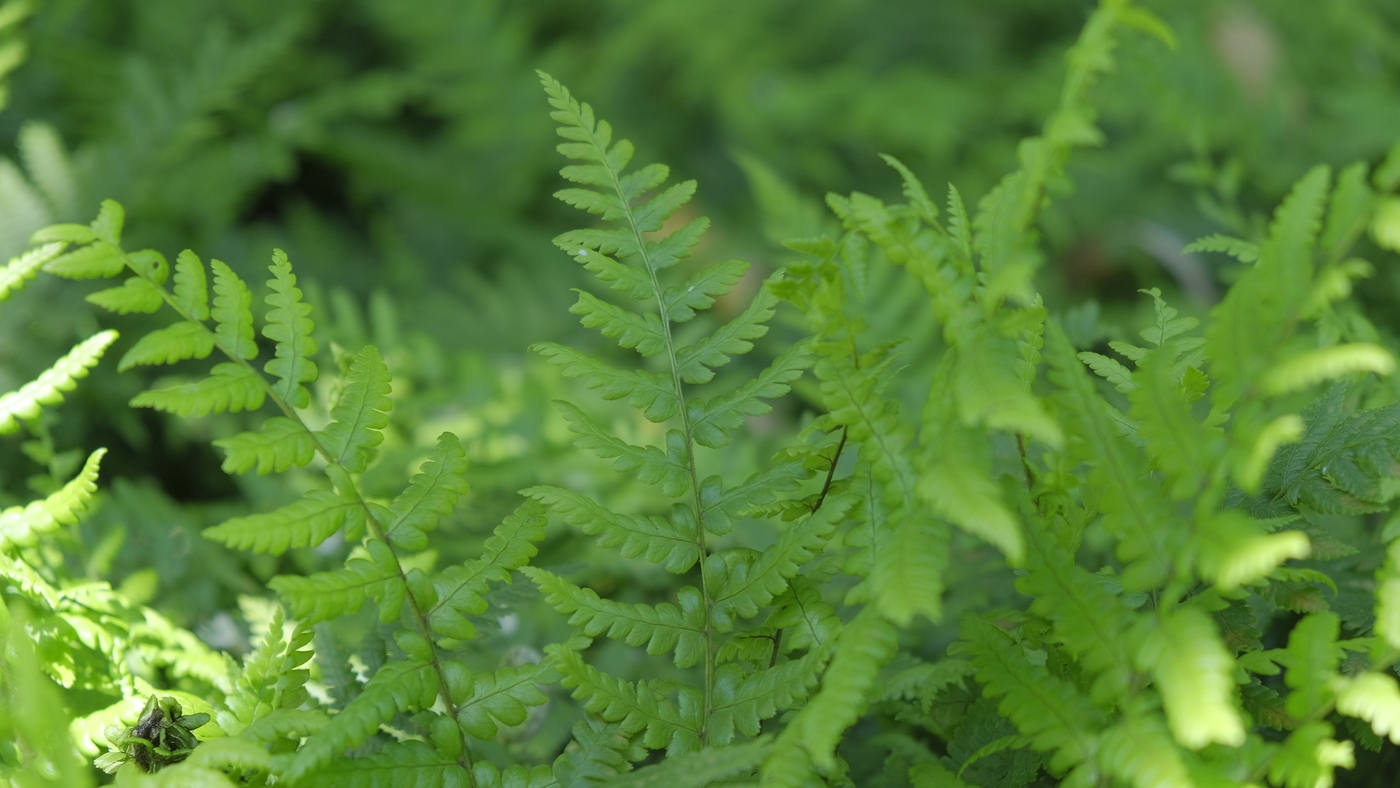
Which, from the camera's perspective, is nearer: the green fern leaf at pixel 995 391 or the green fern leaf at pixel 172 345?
the green fern leaf at pixel 995 391

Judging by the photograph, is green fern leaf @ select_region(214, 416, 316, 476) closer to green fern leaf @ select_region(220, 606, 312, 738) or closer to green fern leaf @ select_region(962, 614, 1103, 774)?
green fern leaf @ select_region(220, 606, 312, 738)

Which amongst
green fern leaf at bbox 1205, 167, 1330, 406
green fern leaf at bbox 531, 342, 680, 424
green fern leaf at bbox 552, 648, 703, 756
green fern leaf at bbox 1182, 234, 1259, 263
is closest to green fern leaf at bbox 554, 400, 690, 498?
green fern leaf at bbox 531, 342, 680, 424

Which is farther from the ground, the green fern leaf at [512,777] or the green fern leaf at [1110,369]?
the green fern leaf at [1110,369]

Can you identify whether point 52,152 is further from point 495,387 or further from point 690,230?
point 690,230

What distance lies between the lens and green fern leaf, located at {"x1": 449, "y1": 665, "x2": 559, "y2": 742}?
0.59 meters

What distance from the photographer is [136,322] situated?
1373 millimetres

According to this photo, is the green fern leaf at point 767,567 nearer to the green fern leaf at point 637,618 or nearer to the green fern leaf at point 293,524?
the green fern leaf at point 637,618

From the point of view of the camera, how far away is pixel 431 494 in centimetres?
59

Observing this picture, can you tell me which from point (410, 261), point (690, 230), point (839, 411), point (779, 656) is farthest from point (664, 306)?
point (410, 261)

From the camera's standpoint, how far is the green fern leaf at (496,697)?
23.2 inches

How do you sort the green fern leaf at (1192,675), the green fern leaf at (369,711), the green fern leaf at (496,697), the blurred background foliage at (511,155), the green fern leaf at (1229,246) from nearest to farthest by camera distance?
the green fern leaf at (1192,675)
the green fern leaf at (369,711)
the green fern leaf at (496,697)
the green fern leaf at (1229,246)
the blurred background foliage at (511,155)

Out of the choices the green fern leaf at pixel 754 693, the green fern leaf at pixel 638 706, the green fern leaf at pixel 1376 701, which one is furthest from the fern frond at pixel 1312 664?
the green fern leaf at pixel 638 706

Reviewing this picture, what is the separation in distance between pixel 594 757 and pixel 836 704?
213 mm

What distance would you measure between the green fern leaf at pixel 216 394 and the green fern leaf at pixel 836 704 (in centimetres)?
34
